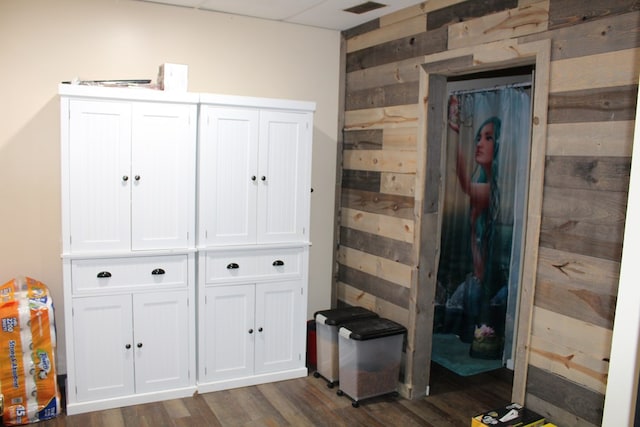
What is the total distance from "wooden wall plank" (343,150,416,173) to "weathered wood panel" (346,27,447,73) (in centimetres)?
61

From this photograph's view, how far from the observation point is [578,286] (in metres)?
2.42

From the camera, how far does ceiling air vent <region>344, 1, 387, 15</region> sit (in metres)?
3.37

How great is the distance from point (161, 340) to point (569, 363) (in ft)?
7.45

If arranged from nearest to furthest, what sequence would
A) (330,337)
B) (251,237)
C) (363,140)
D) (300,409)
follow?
1. (300,409)
2. (251,237)
3. (330,337)
4. (363,140)

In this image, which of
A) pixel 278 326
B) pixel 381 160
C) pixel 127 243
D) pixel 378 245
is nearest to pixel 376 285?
pixel 378 245

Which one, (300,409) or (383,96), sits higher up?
(383,96)

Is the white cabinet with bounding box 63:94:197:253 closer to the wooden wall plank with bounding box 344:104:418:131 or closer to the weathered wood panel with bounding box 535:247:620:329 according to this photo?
the wooden wall plank with bounding box 344:104:418:131

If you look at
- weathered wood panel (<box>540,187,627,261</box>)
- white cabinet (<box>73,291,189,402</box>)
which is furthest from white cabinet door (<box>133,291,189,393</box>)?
weathered wood panel (<box>540,187,627,261</box>)

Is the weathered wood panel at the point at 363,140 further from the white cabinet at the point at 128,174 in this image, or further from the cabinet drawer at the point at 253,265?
the white cabinet at the point at 128,174

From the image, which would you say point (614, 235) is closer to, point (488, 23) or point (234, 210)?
point (488, 23)

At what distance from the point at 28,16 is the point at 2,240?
1347 mm

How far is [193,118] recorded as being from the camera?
3230mm

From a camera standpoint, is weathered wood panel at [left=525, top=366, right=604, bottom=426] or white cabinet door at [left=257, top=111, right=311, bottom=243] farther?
white cabinet door at [left=257, top=111, right=311, bottom=243]

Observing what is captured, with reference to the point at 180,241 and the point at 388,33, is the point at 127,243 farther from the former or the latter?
the point at 388,33
